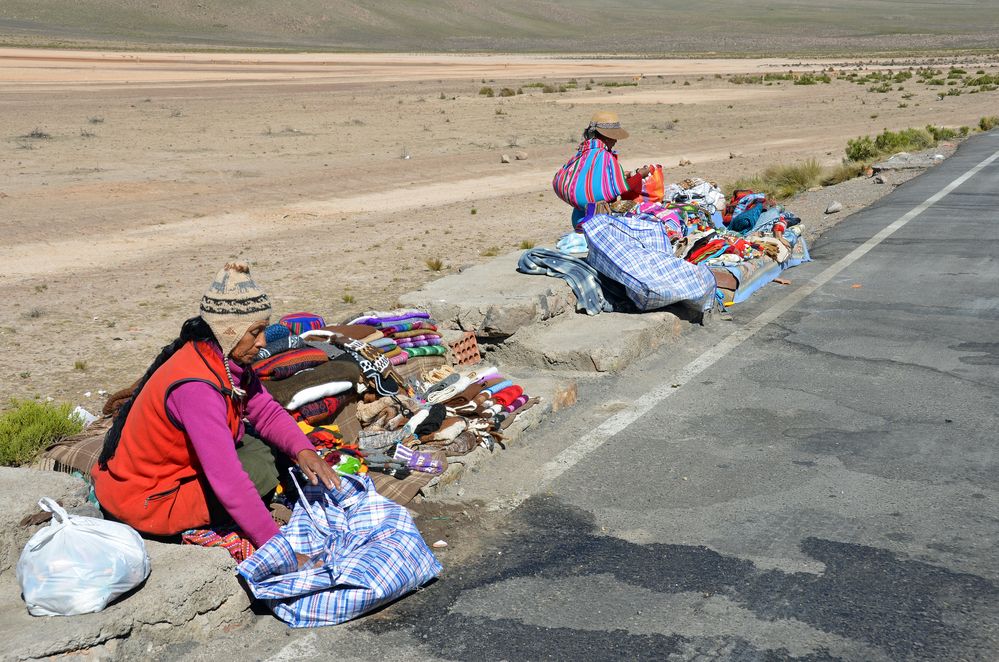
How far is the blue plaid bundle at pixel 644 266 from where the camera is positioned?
28.2 feet

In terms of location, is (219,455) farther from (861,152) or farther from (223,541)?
(861,152)

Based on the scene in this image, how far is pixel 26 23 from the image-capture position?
115500 millimetres

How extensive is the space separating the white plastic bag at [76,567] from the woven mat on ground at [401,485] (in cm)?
153

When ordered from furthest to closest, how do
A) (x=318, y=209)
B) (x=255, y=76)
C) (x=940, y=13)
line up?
1. (x=940, y=13)
2. (x=255, y=76)
3. (x=318, y=209)

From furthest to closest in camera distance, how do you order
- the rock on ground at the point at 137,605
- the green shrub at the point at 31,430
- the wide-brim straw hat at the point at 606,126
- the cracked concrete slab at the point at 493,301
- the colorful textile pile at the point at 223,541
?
the wide-brim straw hat at the point at 606,126, the cracked concrete slab at the point at 493,301, the green shrub at the point at 31,430, the colorful textile pile at the point at 223,541, the rock on ground at the point at 137,605

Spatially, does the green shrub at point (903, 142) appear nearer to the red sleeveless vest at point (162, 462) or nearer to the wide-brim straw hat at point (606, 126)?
the wide-brim straw hat at point (606, 126)

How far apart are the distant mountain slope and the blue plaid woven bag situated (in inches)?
4062

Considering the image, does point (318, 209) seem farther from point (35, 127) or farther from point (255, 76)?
point (255, 76)

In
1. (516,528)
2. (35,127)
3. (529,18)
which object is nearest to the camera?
(516,528)

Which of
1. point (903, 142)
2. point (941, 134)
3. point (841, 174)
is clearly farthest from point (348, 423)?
point (941, 134)

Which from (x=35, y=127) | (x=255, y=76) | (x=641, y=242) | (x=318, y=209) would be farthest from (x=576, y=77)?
(x=641, y=242)

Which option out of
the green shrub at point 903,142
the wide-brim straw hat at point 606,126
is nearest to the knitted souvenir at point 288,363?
the wide-brim straw hat at point 606,126

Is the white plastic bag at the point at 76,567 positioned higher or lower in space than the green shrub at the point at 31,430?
higher

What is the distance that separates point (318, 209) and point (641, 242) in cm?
1078
